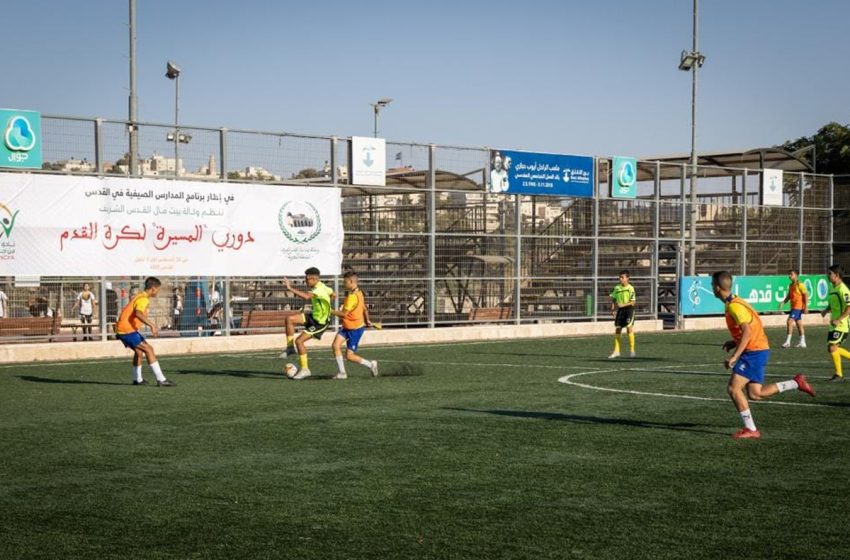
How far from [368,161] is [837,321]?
12513 millimetres

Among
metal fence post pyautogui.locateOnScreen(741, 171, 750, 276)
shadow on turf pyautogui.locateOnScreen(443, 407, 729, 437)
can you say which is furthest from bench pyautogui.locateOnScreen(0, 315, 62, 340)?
metal fence post pyautogui.locateOnScreen(741, 171, 750, 276)

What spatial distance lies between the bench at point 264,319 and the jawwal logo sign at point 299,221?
5.64 ft

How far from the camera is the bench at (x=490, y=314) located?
95.2ft

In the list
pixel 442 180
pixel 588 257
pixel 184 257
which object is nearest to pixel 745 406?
pixel 184 257

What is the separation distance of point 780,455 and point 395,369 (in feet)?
31.5

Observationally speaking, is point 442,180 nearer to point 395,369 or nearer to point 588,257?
point 588,257

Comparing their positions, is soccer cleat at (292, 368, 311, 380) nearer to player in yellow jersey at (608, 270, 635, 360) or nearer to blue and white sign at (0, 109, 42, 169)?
player in yellow jersey at (608, 270, 635, 360)

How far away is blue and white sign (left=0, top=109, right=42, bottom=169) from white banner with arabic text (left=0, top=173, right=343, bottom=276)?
282 millimetres

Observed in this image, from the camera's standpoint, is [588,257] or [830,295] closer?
[830,295]

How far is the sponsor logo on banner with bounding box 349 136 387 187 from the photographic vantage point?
26094 millimetres

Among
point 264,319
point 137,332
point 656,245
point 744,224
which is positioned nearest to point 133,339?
point 137,332

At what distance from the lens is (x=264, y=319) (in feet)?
83.2

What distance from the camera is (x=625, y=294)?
74.7 ft

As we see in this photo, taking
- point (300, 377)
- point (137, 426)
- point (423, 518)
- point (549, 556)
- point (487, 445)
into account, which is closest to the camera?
point (549, 556)
